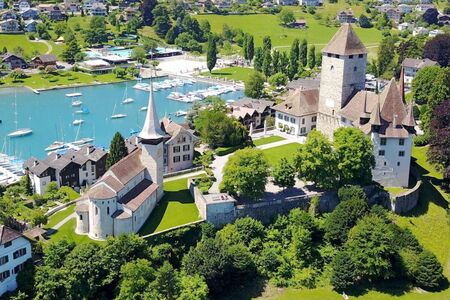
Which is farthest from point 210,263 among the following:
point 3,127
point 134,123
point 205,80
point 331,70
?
point 205,80

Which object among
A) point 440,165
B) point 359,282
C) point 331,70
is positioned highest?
point 331,70

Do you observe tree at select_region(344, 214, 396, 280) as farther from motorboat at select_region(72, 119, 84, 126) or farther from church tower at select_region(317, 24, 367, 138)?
motorboat at select_region(72, 119, 84, 126)

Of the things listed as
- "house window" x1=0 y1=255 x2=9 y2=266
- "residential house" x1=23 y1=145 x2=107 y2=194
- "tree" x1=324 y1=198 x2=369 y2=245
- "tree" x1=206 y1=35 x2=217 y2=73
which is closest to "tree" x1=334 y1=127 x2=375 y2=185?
"tree" x1=324 y1=198 x2=369 y2=245

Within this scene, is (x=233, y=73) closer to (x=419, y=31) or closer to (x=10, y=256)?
(x=419, y=31)

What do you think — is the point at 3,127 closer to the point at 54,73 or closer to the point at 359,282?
the point at 54,73

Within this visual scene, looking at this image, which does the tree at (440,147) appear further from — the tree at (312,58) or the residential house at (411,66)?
the tree at (312,58)

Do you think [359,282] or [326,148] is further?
[326,148]
